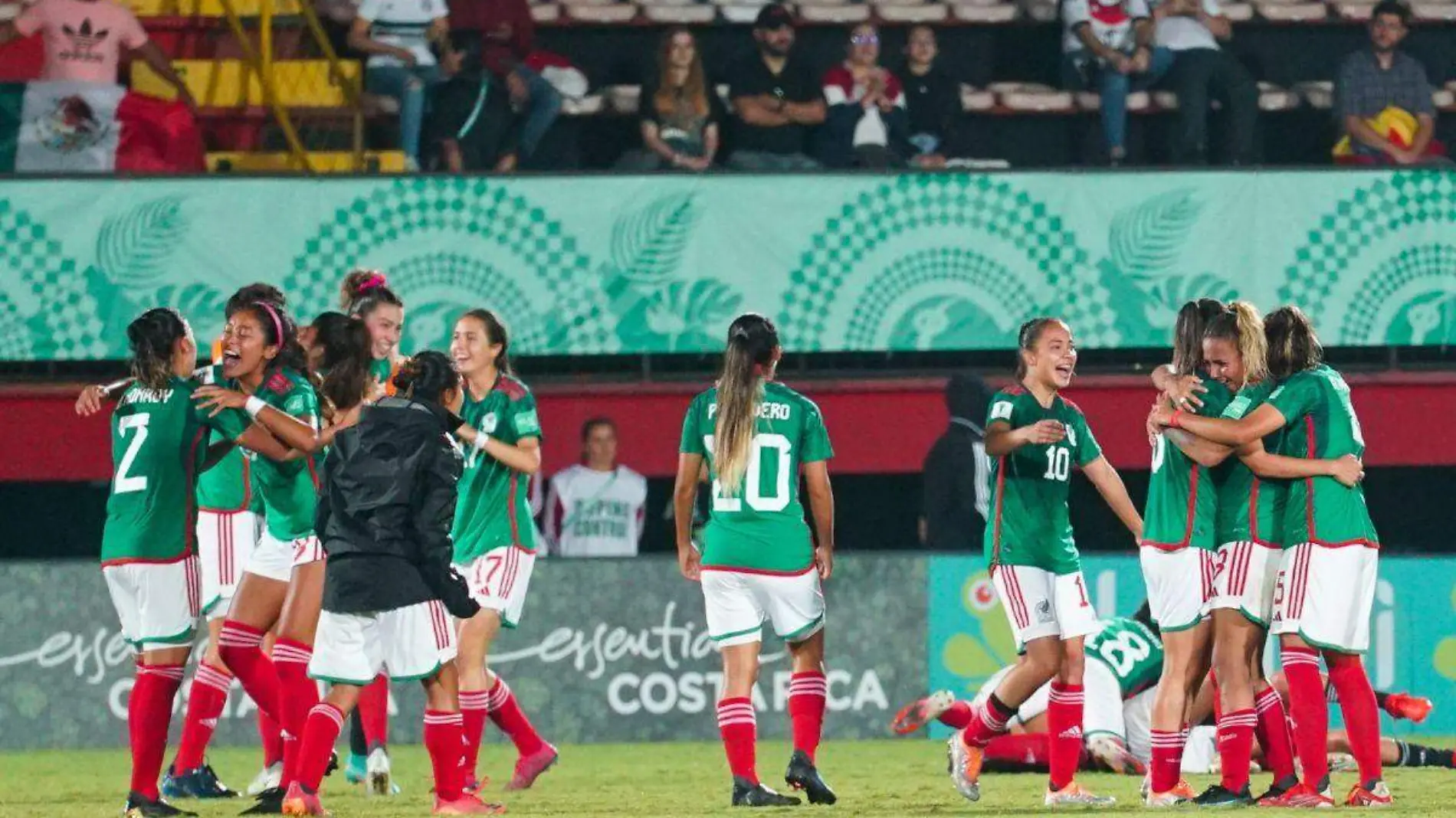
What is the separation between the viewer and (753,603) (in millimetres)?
9281

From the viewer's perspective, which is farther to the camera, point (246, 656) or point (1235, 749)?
point (246, 656)

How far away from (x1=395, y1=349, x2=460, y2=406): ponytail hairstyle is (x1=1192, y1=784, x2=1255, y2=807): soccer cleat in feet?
10.1

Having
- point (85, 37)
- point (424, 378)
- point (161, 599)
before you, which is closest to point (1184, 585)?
point (424, 378)

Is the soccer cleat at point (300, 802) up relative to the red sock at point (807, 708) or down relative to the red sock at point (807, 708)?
down

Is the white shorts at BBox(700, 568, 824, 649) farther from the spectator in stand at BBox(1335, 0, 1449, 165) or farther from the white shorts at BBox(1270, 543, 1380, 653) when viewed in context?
the spectator in stand at BBox(1335, 0, 1449, 165)

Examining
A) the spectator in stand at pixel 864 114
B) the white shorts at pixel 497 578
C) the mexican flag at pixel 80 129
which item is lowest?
the white shorts at pixel 497 578

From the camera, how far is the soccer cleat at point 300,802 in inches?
335

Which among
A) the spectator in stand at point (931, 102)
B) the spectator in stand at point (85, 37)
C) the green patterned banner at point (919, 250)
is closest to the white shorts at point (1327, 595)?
the green patterned banner at point (919, 250)

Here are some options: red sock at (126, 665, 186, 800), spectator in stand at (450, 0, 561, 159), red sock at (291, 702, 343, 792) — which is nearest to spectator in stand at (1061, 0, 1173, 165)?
spectator in stand at (450, 0, 561, 159)

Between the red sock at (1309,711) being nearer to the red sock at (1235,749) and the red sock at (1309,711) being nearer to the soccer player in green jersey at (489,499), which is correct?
the red sock at (1235,749)

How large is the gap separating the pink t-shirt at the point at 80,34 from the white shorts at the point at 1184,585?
894 cm

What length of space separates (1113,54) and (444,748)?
29.6 ft

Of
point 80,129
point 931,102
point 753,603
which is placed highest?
point 931,102

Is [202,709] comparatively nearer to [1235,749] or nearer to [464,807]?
[464,807]
